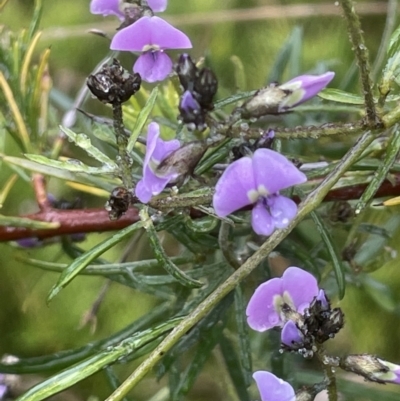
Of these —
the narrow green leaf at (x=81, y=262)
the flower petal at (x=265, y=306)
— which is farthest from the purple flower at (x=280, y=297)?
the narrow green leaf at (x=81, y=262)

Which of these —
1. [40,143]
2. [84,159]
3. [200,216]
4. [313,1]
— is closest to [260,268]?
[200,216]

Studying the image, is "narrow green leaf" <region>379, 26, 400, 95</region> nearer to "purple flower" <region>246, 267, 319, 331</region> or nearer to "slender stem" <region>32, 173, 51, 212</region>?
"purple flower" <region>246, 267, 319, 331</region>

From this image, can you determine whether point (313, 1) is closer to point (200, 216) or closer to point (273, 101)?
point (200, 216)

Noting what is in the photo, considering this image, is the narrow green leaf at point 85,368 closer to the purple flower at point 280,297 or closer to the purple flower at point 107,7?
the purple flower at point 280,297

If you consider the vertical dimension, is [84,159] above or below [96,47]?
below

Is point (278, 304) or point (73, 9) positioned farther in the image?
point (73, 9)

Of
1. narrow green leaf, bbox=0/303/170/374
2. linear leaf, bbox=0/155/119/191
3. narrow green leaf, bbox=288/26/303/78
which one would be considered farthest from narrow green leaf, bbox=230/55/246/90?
narrow green leaf, bbox=0/303/170/374
